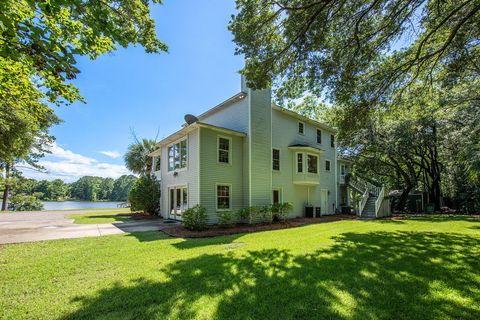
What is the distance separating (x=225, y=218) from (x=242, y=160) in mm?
3741

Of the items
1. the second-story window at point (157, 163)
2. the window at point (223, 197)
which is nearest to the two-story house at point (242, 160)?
the window at point (223, 197)

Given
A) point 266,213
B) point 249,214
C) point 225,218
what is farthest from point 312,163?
point 225,218

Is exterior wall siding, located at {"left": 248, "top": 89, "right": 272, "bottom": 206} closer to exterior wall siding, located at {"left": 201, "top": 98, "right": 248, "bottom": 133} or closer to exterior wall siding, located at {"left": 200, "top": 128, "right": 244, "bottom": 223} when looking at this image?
exterior wall siding, located at {"left": 201, "top": 98, "right": 248, "bottom": 133}

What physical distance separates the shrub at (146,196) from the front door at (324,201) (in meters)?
12.4

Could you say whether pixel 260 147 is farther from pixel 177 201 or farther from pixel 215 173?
pixel 177 201

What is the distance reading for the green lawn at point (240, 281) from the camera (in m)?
3.35

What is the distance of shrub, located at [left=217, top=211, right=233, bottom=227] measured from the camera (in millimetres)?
11508

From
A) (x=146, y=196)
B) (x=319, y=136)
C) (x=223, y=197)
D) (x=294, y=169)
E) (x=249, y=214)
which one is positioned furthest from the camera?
(x=319, y=136)

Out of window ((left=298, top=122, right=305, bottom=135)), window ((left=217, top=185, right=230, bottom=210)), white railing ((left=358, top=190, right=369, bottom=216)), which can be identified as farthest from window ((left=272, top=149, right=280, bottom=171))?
white railing ((left=358, top=190, right=369, bottom=216))

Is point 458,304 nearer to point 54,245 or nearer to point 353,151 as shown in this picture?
point 54,245

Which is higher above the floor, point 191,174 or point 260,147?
point 260,147

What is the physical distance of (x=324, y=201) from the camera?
60.8ft

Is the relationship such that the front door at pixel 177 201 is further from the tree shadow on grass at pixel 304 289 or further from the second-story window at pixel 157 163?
the tree shadow on grass at pixel 304 289

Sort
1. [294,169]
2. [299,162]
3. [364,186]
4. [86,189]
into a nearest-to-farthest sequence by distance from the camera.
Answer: [294,169] → [299,162] → [364,186] → [86,189]
